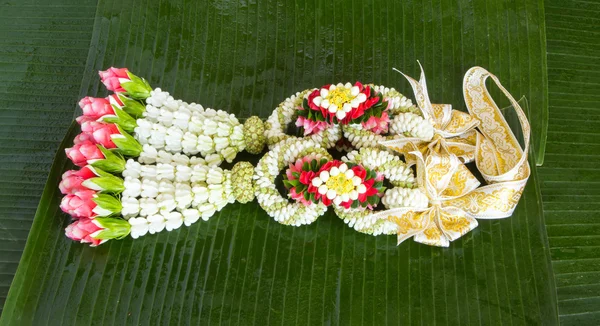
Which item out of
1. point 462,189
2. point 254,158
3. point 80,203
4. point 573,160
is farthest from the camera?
point 573,160

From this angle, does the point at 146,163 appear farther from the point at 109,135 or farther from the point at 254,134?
the point at 254,134

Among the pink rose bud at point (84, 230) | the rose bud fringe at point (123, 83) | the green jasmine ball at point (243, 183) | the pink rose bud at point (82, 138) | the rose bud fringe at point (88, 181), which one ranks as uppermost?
the rose bud fringe at point (123, 83)

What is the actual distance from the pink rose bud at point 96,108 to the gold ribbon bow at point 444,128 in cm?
69

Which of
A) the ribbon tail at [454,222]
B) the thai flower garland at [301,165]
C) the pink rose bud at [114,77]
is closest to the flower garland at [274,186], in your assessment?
the thai flower garland at [301,165]

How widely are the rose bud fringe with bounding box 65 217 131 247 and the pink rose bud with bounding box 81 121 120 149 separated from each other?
0.18 metres

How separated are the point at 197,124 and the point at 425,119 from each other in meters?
0.57

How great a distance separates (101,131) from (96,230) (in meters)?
0.23

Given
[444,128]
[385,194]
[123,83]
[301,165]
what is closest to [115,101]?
[123,83]

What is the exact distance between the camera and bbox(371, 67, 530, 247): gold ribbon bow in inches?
40.4

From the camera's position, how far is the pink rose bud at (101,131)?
1006 millimetres

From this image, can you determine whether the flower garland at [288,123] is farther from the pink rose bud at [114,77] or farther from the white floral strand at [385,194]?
the pink rose bud at [114,77]

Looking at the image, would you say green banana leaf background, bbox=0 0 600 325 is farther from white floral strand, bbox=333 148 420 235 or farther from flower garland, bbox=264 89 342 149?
flower garland, bbox=264 89 342 149

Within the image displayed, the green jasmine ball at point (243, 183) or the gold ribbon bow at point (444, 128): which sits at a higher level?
the gold ribbon bow at point (444, 128)

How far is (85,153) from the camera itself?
99 centimetres
